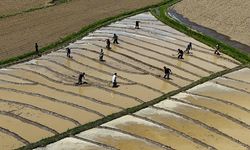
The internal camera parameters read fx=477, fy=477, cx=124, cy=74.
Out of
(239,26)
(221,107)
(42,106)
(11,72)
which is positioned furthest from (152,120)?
(239,26)

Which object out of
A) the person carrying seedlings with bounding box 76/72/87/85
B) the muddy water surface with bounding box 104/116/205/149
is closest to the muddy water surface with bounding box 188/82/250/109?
the muddy water surface with bounding box 104/116/205/149

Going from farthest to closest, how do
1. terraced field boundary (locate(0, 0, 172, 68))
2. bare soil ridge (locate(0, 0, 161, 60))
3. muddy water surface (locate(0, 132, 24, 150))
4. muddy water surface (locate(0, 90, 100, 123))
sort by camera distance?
bare soil ridge (locate(0, 0, 161, 60)), terraced field boundary (locate(0, 0, 172, 68)), muddy water surface (locate(0, 90, 100, 123)), muddy water surface (locate(0, 132, 24, 150))

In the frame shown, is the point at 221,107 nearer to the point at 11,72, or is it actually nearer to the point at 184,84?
the point at 184,84

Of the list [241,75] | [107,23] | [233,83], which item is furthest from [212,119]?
[107,23]

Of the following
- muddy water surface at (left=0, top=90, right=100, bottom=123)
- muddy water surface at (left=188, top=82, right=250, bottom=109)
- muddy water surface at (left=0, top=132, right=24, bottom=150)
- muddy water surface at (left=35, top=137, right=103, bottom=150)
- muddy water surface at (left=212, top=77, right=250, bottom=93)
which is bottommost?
muddy water surface at (left=0, top=132, right=24, bottom=150)

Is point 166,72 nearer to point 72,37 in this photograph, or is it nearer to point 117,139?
point 117,139

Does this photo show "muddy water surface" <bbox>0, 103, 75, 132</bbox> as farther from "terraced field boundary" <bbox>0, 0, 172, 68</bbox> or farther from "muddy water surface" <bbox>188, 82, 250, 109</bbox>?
"muddy water surface" <bbox>188, 82, 250, 109</bbox>
